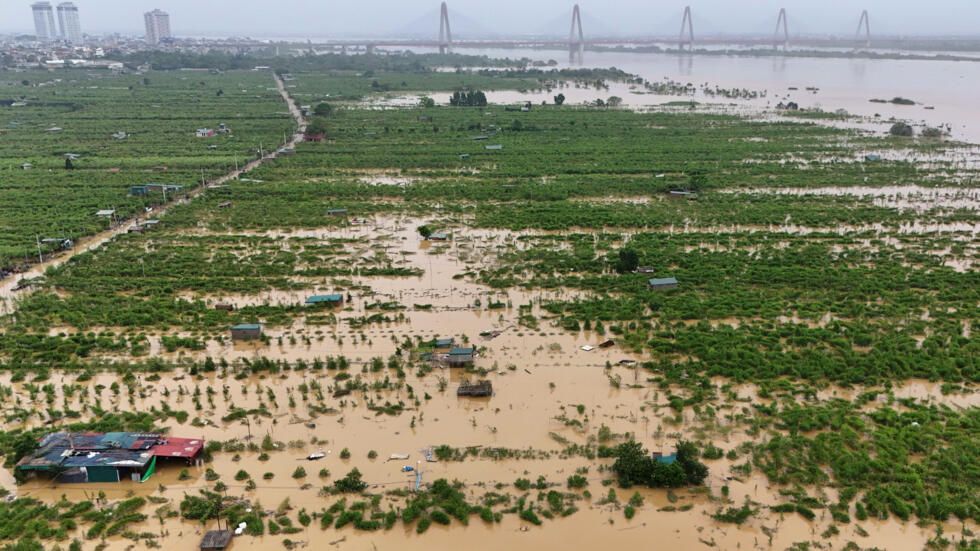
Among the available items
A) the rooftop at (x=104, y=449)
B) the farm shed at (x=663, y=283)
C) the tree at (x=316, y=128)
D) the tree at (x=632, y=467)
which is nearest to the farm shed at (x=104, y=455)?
the rooftop at (x=104, y=449)

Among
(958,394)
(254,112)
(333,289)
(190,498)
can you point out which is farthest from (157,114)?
(958,394)

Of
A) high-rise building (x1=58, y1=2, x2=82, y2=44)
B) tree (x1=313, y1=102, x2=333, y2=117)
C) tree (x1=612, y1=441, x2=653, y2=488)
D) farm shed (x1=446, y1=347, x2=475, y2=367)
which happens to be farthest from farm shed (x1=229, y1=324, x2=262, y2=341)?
high-rise building (x1=58, y1=2, x2=82, y2=44)

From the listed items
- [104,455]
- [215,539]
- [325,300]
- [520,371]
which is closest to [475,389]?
[520,371]

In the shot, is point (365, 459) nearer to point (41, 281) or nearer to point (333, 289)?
point (333, 289)

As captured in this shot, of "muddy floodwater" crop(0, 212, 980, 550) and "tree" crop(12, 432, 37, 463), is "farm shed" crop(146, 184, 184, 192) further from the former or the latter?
"tree" crop(12, 432, 37, 463)

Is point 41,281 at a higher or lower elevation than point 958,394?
higher

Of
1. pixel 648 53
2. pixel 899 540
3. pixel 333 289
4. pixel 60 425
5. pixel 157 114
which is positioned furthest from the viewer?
pixel 648 53
